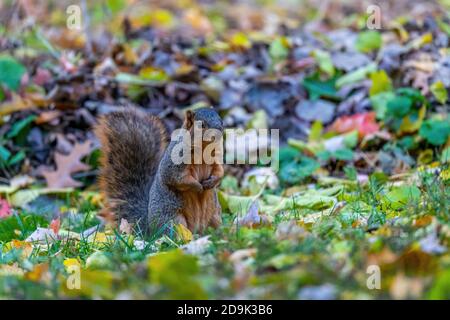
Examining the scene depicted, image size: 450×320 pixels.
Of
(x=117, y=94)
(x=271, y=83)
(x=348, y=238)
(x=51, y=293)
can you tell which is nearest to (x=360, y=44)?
(x=271, y=83)

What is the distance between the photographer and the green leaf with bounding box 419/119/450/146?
543 cm

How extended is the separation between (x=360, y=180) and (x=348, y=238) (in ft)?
6.89

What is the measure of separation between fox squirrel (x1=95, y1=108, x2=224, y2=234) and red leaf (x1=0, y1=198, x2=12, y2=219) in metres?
0.64

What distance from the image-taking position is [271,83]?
21.5 feet

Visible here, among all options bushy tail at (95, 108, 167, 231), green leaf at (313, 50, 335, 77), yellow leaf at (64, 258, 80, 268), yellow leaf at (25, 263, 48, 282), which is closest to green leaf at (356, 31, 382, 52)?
green leaf at (313, 50, 335, 77)

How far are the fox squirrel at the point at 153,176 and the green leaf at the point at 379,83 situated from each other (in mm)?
1866

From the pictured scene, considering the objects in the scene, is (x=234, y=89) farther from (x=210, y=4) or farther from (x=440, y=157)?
(x=210, y=4)

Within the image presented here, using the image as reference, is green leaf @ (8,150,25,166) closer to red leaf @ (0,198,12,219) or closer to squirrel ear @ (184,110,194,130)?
red leaf @ (0,198,12,219)

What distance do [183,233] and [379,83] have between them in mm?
2774

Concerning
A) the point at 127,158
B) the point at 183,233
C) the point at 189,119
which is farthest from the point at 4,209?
the point at 183,233

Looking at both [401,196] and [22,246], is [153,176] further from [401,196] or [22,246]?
[401,196]

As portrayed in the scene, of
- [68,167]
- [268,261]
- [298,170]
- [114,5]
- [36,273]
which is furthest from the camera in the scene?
[114,5]

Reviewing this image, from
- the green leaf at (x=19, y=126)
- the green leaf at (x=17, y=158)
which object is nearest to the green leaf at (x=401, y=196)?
the green leaf at (x=17, y=158)

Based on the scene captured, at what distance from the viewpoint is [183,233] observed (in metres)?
3.78
